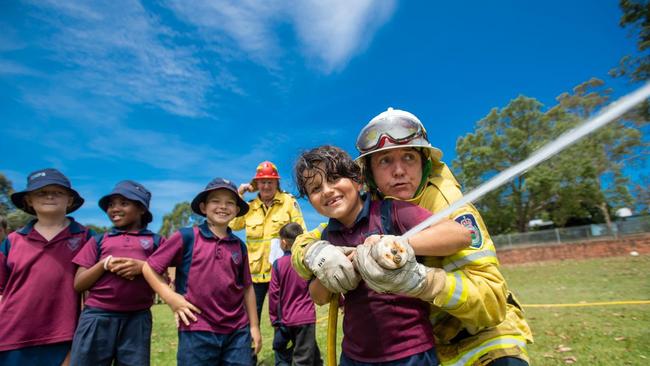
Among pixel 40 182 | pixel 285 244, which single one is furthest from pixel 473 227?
pixel 40 182

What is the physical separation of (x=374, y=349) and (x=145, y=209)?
3.66 metres

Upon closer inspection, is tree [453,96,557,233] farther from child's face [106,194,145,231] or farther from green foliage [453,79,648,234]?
child's face [106,194,145,231]

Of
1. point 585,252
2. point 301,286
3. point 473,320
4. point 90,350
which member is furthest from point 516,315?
point 585,252

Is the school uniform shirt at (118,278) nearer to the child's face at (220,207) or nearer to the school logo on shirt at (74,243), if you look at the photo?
the school logo on shirt at (74,243)

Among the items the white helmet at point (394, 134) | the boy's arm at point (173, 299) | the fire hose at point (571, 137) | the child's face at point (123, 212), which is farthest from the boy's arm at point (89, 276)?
the fire hose at point (571, 137)

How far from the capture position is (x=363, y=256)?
6.03 feet

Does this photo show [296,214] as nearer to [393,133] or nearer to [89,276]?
[89,276]

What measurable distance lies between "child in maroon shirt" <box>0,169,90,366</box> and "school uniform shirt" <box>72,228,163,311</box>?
0.25m

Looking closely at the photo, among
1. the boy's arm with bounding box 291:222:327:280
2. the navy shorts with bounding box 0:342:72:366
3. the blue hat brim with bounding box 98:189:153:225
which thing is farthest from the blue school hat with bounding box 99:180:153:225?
the boy's arm with bounding box 291:222:327:280

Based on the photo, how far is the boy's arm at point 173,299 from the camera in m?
3.74

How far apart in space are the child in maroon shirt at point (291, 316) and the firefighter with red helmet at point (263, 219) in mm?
787

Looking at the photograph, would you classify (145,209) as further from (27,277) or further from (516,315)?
(516,315)

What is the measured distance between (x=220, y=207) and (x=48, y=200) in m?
1.93

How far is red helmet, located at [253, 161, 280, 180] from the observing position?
689cm
